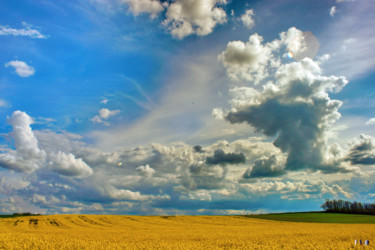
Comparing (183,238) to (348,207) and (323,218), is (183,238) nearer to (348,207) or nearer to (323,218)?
(323,218)

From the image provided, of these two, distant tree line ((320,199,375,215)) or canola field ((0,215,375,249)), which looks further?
distant tree line ((320,199,375,215))

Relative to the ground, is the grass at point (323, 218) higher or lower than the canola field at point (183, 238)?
lower

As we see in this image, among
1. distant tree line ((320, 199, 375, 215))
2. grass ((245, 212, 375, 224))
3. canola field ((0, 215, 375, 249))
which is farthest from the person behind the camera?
distant tree line ((320, 199, 375, 215))

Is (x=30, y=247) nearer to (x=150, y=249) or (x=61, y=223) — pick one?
(x=150, y=249)

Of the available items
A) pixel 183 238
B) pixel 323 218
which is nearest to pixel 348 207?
pixel 323 218

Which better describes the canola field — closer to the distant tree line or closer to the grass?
the grass

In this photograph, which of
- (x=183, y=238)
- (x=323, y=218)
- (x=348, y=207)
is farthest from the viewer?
(x=348, y=207)

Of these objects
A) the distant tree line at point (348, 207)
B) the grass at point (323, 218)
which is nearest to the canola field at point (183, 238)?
the grass at point (323, 218)

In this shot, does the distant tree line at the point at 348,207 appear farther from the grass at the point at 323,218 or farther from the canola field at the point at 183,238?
the canola field at the point at 183,238

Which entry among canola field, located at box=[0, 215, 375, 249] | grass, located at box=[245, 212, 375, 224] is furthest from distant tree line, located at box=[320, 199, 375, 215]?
canola field, located at box=[0, 215, 375, 249]

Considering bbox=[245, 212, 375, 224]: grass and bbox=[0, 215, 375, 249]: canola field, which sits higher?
bbox=[0, 215, 375, 249]: canola field

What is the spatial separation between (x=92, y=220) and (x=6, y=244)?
145 feet

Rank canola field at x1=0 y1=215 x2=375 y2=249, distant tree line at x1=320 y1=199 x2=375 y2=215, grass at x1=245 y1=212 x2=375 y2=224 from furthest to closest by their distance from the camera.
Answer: distant tree line at x1=320 y1=199 x2=375 y2=215, grass at x1=245 y1=212 x2=375 y2=224, canola field at x1=0 y1=215 x2=375 y2=249

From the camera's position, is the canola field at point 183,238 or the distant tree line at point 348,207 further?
the distant tree line at point 348,207
